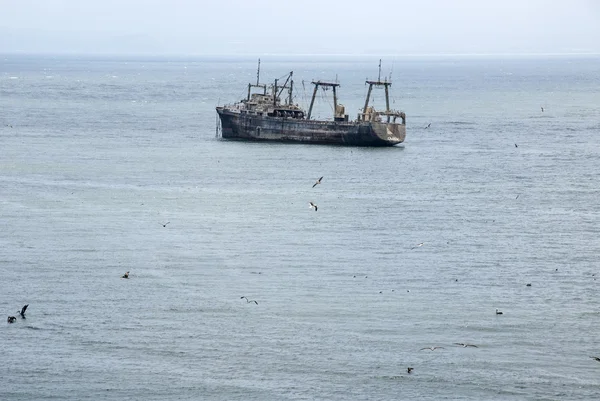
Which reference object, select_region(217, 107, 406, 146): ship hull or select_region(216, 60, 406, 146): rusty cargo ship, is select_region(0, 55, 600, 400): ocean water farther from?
select_region(216, 60, 406, 146): rusty cargo ship

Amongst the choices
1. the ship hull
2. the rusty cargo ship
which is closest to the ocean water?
the ship hull

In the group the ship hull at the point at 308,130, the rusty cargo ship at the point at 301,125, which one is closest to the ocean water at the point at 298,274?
the ship hull at the point at 308,130

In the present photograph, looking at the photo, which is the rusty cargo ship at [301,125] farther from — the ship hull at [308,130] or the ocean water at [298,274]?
the ocean water at [298,274]

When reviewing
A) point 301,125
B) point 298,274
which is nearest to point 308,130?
point 301,125

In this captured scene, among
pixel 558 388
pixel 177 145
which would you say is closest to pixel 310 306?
pixel 558 388

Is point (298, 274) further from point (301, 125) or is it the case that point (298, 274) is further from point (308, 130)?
point (301, 125)

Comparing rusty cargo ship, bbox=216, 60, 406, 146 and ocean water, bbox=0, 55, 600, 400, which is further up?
rusty cargo ship, bbox=216, 60, 406, 146
